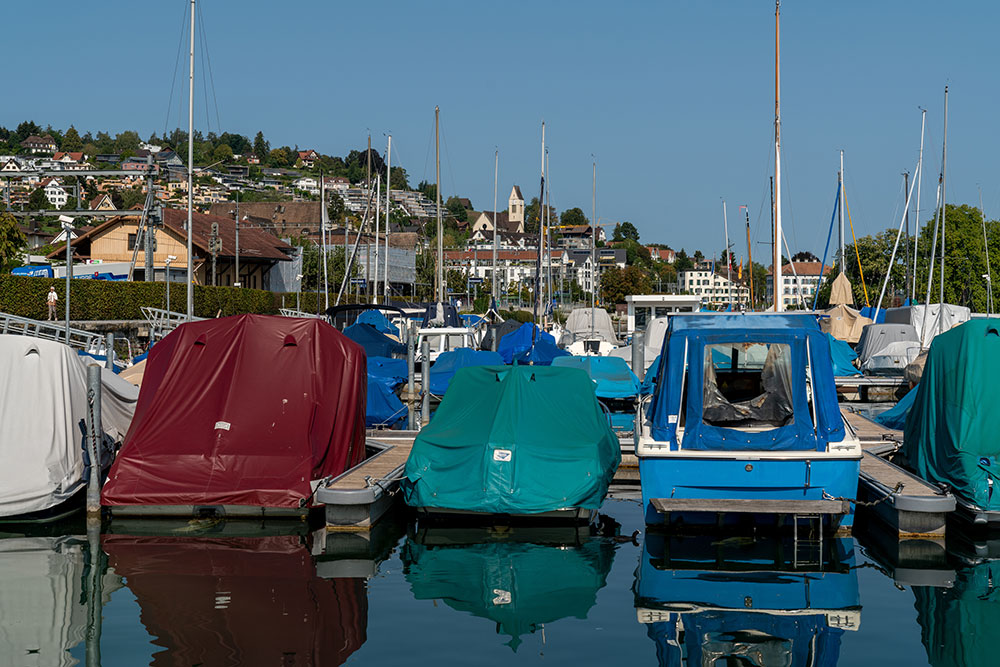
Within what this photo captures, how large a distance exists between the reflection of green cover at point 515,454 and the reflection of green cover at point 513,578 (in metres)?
0.61

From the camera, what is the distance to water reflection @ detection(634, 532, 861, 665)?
10.1 m

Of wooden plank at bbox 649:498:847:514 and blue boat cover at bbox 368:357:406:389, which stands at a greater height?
blue boat cover at bbox 368:357:406:389

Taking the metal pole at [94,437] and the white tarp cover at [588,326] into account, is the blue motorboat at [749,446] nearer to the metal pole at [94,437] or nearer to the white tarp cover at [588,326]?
the metal pole at [94,437]

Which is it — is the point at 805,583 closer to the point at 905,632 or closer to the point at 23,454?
the point at 905,632

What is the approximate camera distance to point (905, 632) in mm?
10812

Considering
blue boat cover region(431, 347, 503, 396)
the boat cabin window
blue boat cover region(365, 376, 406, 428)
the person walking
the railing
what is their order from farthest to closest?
the person walking, the railing, blue boat cover region(431, 347, 503, 396), blue boat cover region(365, 376, 406, 428), the boat cabin window

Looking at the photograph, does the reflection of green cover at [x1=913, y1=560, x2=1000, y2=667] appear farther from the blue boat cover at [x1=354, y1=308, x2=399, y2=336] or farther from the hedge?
the hedge

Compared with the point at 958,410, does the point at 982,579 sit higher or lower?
lower

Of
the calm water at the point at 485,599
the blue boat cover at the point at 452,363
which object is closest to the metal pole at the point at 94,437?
the calm water at the point at 485,599

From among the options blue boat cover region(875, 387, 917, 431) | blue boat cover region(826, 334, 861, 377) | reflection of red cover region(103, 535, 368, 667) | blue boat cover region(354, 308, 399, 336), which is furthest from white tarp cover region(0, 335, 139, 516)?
blue boat cover region(826, 334, 861, 377)

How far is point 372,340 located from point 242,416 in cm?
2031

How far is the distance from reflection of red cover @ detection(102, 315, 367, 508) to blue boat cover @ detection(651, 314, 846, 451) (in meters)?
5.26

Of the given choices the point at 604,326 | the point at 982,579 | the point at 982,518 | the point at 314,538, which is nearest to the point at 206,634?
the point at 314,538

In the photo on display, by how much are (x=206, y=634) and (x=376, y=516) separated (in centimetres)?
515
